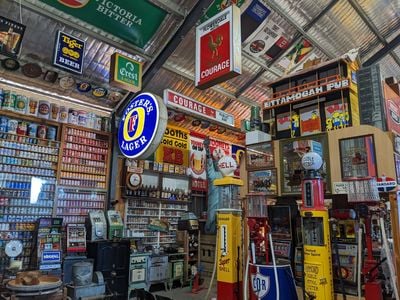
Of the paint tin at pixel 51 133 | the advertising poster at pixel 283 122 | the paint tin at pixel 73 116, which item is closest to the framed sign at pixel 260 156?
the advertising poster at pixel 283 122

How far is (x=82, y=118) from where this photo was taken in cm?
669

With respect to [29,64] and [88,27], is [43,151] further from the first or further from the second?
[88,27]

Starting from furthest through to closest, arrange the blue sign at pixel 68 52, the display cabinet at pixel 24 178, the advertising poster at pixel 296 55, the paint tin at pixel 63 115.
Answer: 1. the advertising poster at pixel 296 55
2. the paint tin at pixel 63 115
3. the display cabinet at pixel 24 178
4. the blue sign at pixel 68 52

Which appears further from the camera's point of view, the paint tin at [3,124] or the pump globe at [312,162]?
the paint tin at [3,124]

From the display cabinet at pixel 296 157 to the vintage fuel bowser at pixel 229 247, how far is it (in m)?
0.82

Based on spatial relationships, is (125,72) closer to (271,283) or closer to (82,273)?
(82,273)

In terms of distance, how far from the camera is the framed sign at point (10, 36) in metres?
4.54

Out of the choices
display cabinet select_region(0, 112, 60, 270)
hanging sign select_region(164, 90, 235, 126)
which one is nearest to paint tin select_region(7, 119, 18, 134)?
display cabinet select_region(0, 112, 60, 270)

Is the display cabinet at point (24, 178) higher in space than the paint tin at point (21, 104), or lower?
lower

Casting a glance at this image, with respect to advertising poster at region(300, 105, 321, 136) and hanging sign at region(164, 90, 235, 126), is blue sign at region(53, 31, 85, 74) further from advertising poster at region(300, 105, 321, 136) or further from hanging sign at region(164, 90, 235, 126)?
advertising poster at region(300, 105, 321, 136)

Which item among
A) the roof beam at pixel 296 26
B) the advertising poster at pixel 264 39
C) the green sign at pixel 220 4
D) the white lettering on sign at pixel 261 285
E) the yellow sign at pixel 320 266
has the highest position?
the roof beam at pixel 296 26

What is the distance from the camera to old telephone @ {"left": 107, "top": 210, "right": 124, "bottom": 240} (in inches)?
246

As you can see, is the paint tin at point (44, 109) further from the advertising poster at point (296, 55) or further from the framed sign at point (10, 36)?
the advertising poster at point (296, 55)

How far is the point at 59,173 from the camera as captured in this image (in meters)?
6.18
